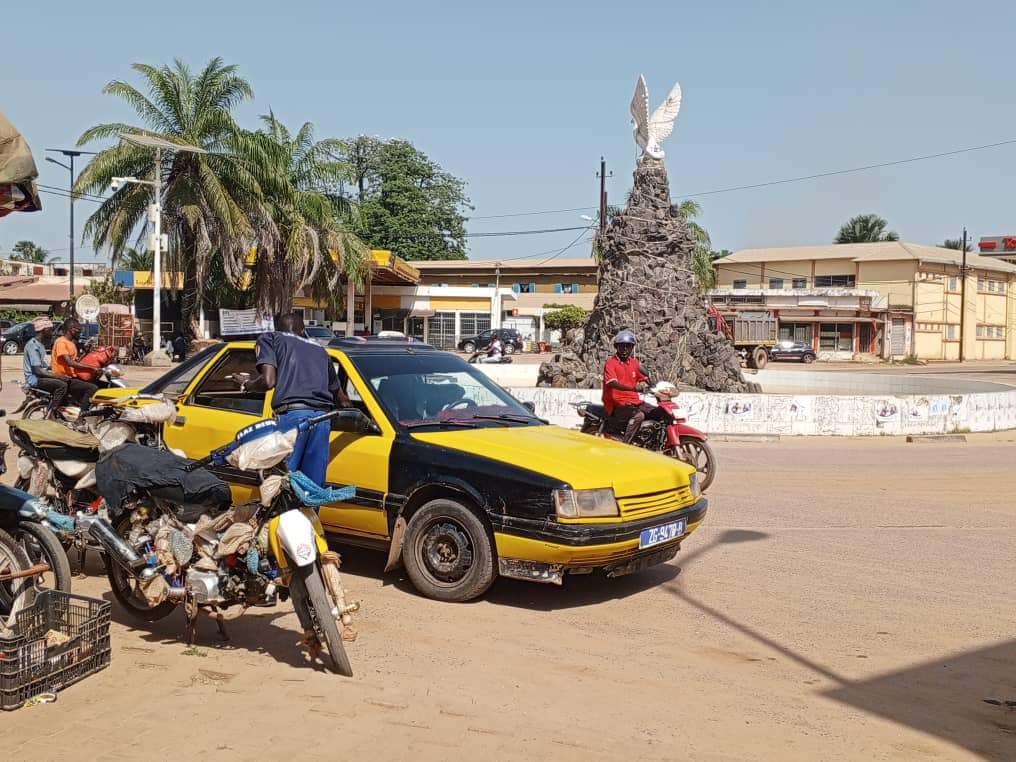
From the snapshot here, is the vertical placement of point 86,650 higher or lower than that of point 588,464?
lower

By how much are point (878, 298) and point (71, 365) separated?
59100 mm

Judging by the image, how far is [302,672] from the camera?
16.7ft

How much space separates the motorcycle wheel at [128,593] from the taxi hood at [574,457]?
1944 mm

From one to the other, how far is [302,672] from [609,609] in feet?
7.28

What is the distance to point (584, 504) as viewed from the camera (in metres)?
6.10

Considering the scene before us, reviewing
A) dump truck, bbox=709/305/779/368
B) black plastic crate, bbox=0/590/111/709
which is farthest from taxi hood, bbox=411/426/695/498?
dump truck, bbox=709/305/779/368

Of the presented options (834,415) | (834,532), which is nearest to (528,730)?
(834,532)

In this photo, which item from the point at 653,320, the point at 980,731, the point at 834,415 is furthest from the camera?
the point at 653,320

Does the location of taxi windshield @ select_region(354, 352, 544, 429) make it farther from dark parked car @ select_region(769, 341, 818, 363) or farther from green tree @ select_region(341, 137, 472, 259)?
green tree @ select_region(341, 137, 472, 259)

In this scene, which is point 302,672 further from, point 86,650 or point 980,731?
point 980,731

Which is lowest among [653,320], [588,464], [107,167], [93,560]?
[93,560]

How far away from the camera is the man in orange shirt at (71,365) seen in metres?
13.1

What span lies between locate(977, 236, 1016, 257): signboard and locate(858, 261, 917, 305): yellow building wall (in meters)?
30.6

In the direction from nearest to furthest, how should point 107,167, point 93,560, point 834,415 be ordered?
point 93,560 → point 834,415 → point 107,167
